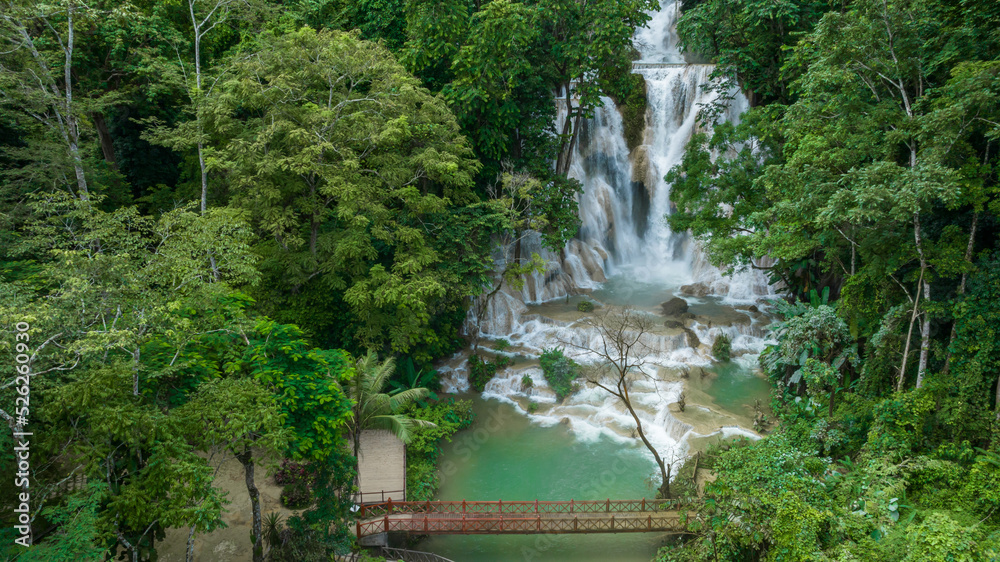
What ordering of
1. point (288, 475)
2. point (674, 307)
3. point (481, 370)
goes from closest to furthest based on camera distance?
point (288, 475), point (481, 370), point (674, 307)

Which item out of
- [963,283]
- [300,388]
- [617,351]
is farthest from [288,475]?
[963,283]

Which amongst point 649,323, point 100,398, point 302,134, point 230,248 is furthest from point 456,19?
point 100,398

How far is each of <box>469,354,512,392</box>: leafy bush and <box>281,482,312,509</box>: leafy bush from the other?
753cm

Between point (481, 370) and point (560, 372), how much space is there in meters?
2.90

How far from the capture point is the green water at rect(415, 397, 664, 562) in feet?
40.7

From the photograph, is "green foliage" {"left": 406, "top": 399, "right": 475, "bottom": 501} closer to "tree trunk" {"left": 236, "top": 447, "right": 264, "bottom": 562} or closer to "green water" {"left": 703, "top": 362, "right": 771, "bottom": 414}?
"tree trunk" {"left": 236, "top": 447, "right": 264, "bottom": 562}

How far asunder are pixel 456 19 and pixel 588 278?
45.4ft

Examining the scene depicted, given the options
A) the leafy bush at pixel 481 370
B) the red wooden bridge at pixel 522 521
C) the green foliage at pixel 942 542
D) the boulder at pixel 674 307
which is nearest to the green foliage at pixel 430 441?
the leafy bush at pixel 481 370

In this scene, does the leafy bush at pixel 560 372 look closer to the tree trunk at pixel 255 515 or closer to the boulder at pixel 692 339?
the boulder at pixel 692 339

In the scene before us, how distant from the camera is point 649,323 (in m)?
20.1

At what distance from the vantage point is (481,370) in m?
19.1

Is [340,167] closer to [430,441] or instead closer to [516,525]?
[430,441]

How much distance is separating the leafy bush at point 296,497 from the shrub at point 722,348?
48.3ft

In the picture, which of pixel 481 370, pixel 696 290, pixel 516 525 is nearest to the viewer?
pixel 516 525
